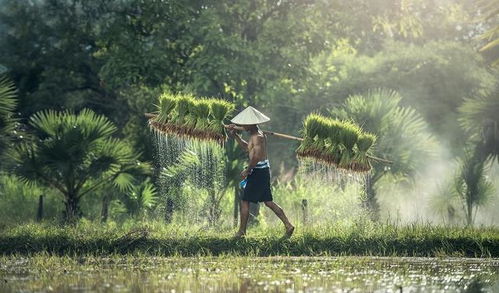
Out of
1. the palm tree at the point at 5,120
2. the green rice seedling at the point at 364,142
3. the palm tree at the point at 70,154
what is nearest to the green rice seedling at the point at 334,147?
the green rice seedling at the point at 364,142

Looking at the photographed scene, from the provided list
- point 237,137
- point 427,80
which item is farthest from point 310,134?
point 427,80

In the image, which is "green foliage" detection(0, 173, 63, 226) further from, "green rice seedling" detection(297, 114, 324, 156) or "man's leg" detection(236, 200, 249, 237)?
"green rice seedling" detection(297, 114, 324, 156)

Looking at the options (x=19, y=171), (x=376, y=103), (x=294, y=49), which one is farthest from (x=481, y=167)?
(x=19, y=171)

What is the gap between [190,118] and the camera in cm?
1836

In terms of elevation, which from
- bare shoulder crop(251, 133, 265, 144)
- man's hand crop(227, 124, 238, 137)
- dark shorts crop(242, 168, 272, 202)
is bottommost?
dark shorts crop(242, 168, 272, 202)

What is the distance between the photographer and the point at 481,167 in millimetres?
24594

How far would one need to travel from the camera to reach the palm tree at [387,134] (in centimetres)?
2428

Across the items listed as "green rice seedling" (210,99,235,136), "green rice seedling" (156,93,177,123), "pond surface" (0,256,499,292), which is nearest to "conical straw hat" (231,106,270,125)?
"green rice seedling" (210,99,235,136)

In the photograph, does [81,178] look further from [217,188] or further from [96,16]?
[96,16]

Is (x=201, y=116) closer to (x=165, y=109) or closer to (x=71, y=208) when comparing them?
(x=165, y=109)

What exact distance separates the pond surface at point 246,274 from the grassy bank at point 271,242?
2.62ft

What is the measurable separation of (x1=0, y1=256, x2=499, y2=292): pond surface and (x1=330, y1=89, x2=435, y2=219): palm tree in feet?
27.1

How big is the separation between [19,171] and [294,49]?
8755 mm

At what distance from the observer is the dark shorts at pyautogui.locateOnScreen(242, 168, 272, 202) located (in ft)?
59.2
